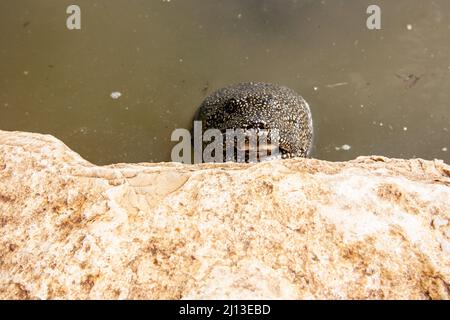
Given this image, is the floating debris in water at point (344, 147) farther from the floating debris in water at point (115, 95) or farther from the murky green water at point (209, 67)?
the floating debris in water at point (115, 95)

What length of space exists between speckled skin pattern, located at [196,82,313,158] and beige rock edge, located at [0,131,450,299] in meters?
1.46

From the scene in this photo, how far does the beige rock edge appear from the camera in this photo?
1.66m

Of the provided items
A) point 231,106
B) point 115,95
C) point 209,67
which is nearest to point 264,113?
point 231,106

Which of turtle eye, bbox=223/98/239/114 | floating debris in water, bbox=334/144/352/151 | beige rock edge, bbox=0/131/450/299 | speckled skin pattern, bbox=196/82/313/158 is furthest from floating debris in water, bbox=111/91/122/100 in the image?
floating debris in water, bbox=334/144/352/151

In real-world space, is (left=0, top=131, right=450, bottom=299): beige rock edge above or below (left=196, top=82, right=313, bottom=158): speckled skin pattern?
below

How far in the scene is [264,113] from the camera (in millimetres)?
3523

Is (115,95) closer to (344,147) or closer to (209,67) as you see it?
(209,67)

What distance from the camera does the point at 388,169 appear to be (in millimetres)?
2242

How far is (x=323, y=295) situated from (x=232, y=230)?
1.64ft

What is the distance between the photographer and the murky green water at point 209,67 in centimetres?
394

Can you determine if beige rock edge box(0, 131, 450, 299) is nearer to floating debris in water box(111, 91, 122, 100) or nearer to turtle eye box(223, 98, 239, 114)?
turtle eye box(223, 98, 239, 114)

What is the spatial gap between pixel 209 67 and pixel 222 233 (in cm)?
263
